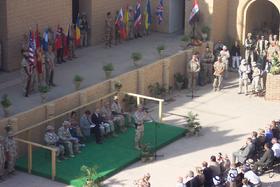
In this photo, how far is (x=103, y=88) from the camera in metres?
28.0

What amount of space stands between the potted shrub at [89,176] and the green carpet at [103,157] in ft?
1.18

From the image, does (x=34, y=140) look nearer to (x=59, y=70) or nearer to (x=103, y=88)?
(x=103, y=88)

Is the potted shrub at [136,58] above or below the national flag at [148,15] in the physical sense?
below

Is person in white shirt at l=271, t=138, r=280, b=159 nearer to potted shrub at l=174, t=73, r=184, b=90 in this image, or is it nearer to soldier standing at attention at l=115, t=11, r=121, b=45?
potted shrub at l=174, t=73, r=184, b=90

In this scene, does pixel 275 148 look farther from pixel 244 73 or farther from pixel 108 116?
pixel 244 73

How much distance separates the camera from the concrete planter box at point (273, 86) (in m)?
31.0

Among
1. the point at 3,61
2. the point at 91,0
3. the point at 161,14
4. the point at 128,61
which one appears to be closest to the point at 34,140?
the point at 3,61

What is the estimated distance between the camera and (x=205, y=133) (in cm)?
2736

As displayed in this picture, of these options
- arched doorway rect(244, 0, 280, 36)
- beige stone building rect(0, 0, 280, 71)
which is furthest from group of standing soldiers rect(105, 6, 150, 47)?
arched doorway rect(244, 0, 280, 36)

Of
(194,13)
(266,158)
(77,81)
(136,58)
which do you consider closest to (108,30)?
(194,13)

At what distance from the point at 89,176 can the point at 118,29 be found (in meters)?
14.5

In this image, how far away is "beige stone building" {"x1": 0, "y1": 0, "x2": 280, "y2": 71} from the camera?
1176 inches

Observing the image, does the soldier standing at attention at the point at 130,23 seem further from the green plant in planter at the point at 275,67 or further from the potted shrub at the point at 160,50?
the green plant in planter at the point at 275,67

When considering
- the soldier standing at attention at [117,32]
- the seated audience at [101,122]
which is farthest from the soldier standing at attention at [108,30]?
the seated audience at [101,122]
